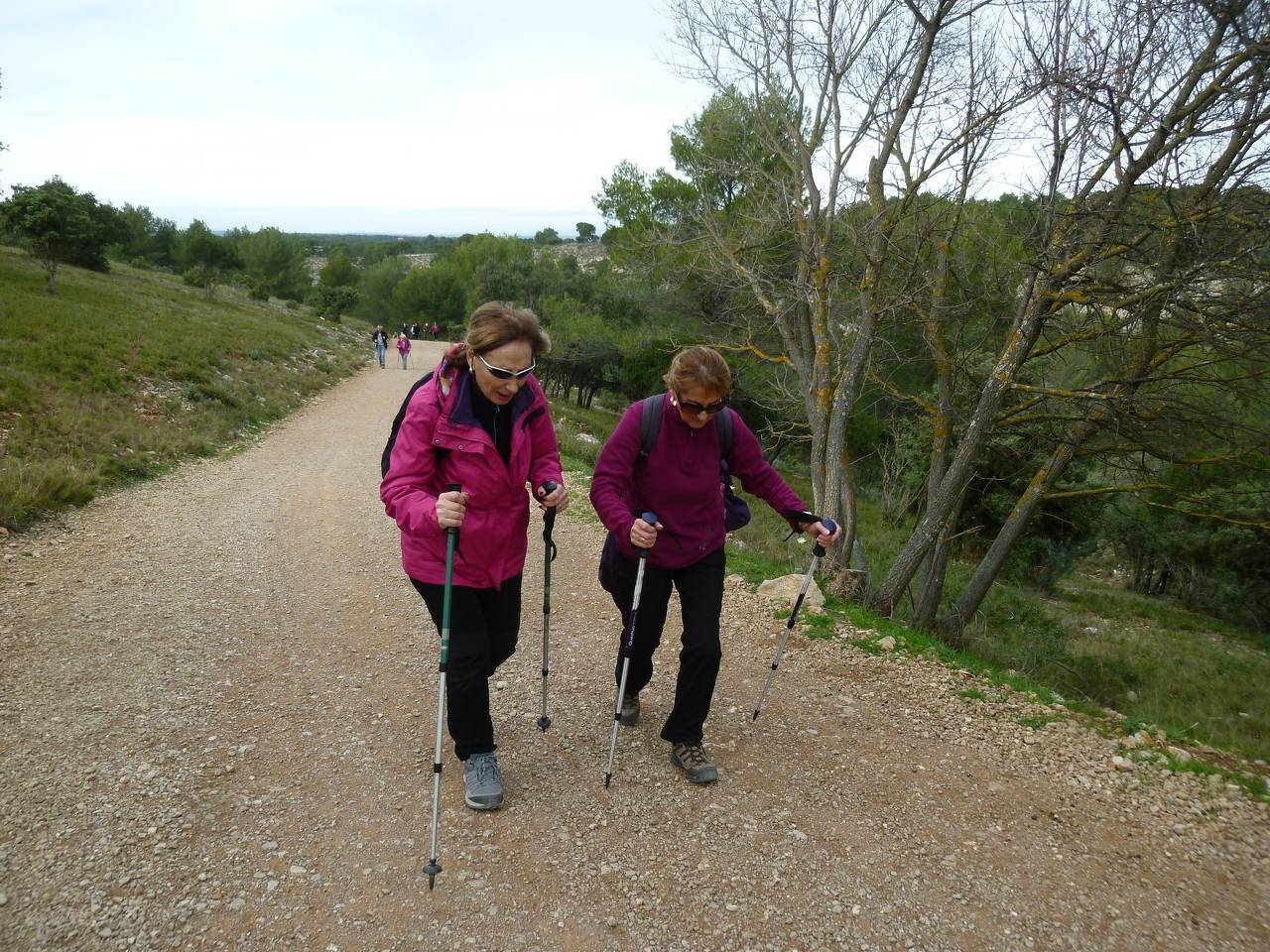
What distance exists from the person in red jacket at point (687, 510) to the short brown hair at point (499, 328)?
610 mm

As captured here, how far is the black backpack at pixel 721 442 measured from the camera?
372 cm

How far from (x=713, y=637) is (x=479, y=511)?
4.56 ft

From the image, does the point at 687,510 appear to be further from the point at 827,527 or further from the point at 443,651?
the point at 443,651

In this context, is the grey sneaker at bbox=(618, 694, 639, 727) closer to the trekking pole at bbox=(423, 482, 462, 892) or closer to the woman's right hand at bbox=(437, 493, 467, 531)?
the trekking pole at bbox=(423, 482, 462, 892)

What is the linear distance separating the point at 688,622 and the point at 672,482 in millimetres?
765

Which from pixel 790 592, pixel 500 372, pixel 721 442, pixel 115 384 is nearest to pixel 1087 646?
pixel 790 592

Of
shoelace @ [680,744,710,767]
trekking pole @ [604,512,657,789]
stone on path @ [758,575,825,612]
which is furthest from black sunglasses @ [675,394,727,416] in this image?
stone on path @ [758,575,825,612]

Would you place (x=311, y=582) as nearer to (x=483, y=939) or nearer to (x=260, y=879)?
(x=260, y=879)

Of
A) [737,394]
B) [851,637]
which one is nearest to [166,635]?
[851,637]

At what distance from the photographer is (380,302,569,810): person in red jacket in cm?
335

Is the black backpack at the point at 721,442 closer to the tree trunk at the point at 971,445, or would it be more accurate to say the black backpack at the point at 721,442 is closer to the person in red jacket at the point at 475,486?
the person in red jacket at the point at 475,486

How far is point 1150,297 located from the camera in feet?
21.8

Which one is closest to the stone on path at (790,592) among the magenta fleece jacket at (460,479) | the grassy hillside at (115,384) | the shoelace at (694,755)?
the shoelace at (694,755)

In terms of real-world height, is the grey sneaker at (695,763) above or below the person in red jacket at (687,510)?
below
